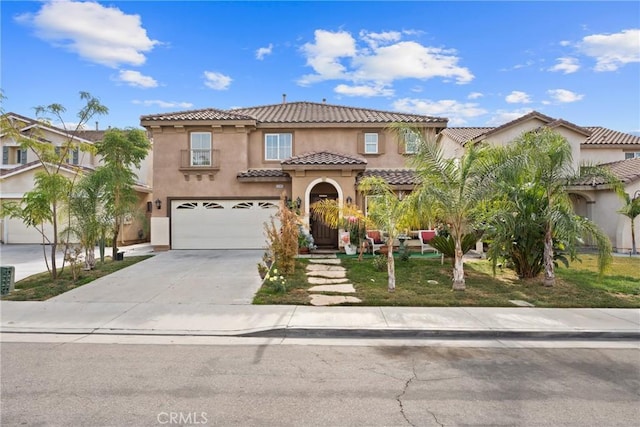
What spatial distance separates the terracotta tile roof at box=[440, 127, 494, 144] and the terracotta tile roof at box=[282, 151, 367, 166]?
20.7 ft

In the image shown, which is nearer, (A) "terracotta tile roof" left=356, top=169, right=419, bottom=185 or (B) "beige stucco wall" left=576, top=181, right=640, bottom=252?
(B) "beige stucco wall" left=576, top=181, right=640, bottom=252

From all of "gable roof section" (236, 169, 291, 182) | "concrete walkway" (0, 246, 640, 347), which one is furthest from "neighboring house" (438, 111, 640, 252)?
"concrete walkway" (0, 246, 640, 347)

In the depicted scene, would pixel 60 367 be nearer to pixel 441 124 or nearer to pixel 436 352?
pixel 436 352

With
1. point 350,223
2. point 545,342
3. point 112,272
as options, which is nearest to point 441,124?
point 350,223

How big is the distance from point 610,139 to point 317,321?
23.9 meters

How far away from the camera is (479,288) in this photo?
991 centimetres

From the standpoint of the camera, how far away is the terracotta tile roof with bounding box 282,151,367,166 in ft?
52.7

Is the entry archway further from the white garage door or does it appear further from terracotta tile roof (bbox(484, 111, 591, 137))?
terracotta tile roof (bbox(484, 111, 591, 137))

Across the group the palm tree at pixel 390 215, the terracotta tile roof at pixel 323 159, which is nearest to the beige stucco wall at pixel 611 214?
the terracotta tile roof at pixel 323 159

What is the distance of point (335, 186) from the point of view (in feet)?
54.2

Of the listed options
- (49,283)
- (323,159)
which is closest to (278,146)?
(323,159)

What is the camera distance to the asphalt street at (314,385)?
12.7 ft

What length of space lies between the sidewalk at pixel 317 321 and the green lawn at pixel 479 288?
0.51 m

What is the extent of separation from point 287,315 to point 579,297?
7109 millimetres
